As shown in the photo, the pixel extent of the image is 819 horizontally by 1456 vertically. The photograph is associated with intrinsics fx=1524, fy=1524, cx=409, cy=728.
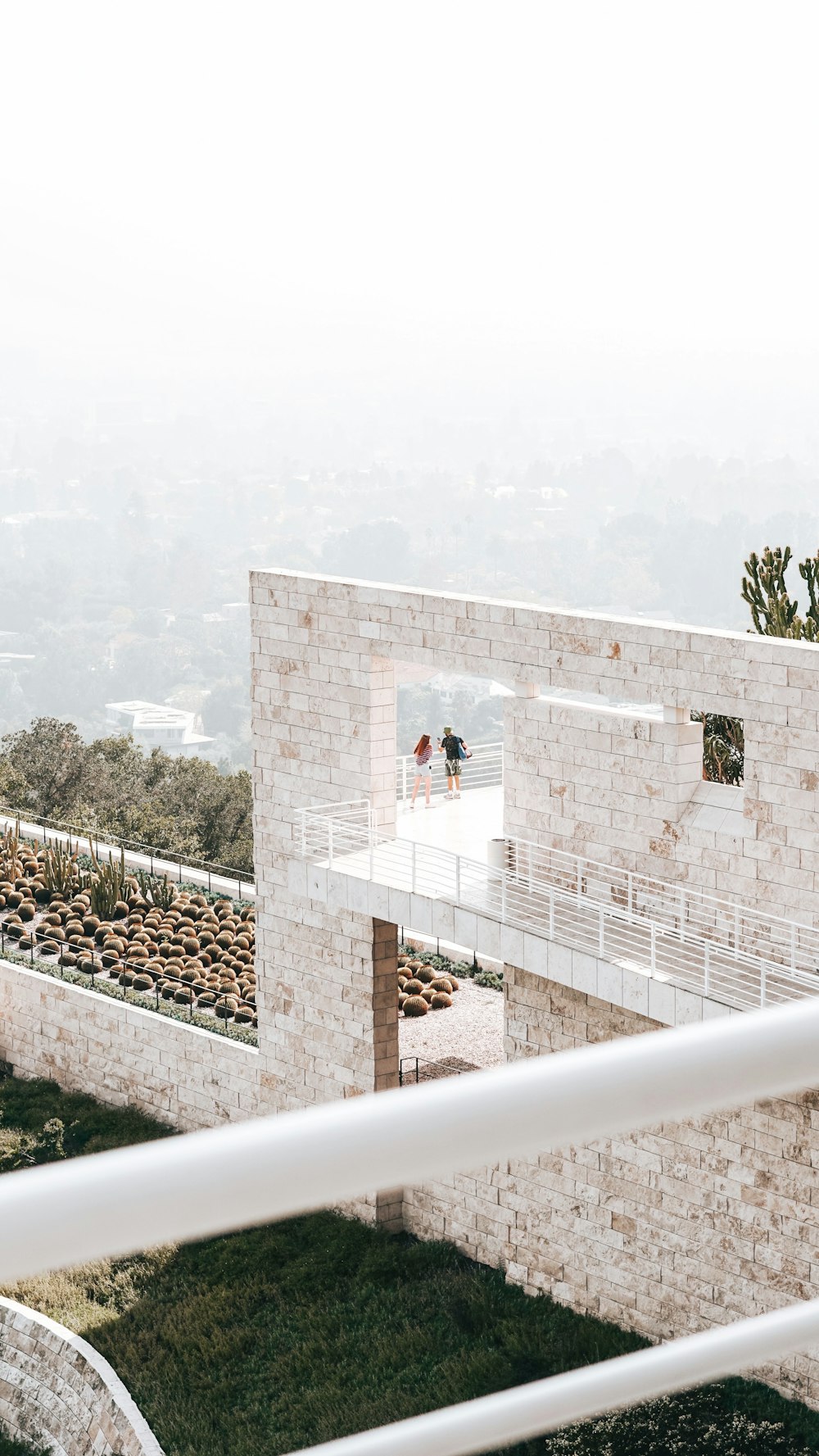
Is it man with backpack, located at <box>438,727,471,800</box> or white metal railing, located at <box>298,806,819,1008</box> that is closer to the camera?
white metal railing, located at <box>298,806,819,1008</box>

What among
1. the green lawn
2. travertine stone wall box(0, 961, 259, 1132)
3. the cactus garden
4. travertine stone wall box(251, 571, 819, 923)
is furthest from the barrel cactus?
travertine stone wall box(251, 571, 819, 923)

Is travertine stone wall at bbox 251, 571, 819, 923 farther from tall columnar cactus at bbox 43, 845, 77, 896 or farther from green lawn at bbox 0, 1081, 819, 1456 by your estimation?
tall columnar cactus at bbox 43, 845, 77, 896

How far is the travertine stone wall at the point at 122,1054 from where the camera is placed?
59.1 ft

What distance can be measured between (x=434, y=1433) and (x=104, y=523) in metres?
163

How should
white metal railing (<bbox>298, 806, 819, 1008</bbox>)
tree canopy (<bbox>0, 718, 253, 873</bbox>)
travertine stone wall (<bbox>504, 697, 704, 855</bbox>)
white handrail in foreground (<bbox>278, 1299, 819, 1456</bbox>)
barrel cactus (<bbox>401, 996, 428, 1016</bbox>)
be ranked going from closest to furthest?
white handrail in foreground (<bbox>278, 1299, 819, 1456</bbox>) → white metal railing (<bbox>298, 806, 819, 1008</bbox>) → travertine stone wall (<bbox>504, 697, 704, 855</bbox>) → barrel cactus (<bbox>401, 996, 428, 1016</bbox>) → tree canopy (<bbox>0, 718, 253, 873</bbox>)

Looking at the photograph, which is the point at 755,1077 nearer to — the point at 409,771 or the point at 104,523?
the point at 409,771

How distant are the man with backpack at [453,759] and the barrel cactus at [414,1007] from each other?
333cm

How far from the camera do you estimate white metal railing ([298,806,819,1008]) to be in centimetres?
1279

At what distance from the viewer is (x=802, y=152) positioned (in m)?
155

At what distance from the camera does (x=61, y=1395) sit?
14242 millimetres

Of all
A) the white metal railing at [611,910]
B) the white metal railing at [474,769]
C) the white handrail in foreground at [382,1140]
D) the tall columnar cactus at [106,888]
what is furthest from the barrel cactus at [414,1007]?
the white handrail in foreground at [382,1140]

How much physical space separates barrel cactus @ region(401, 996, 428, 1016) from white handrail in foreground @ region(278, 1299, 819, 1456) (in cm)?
1834

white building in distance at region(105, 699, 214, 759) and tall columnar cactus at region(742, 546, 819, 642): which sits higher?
tall columnar cactus at region(742, 546, 819, 642)

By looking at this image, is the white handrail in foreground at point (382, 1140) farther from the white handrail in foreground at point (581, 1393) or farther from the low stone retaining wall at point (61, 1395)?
the low stone retaining wall at point (61, 1395)
